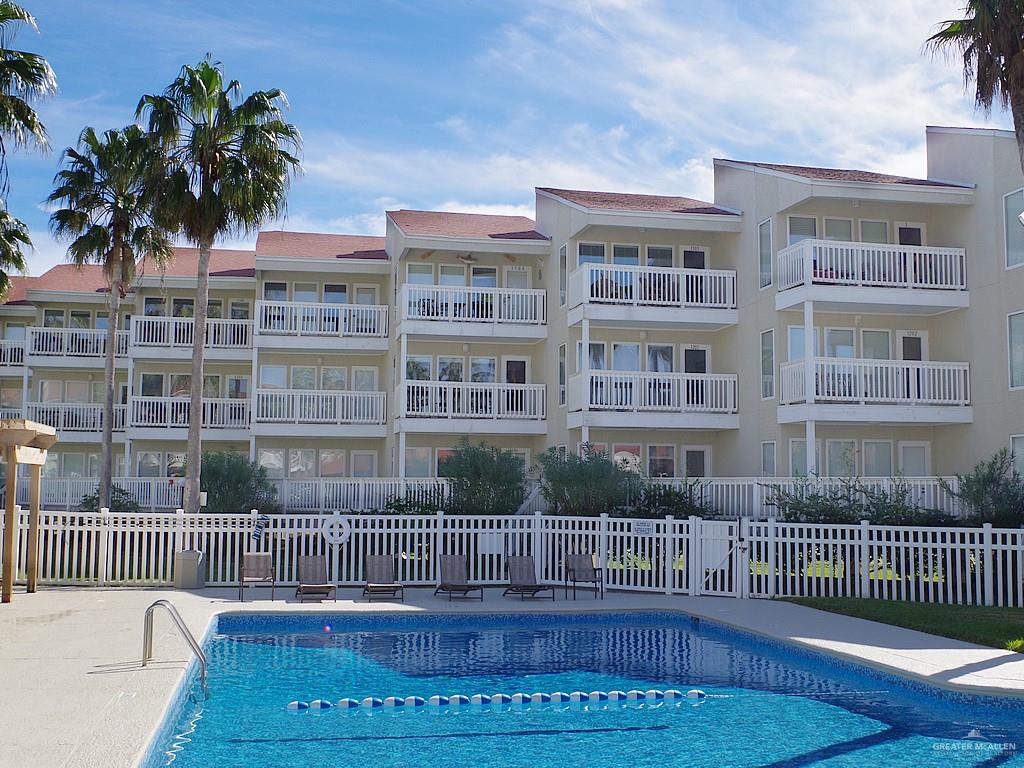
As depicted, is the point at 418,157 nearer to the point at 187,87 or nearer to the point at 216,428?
the point at 187,87

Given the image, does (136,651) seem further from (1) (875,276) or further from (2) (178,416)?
(2) (178,416)

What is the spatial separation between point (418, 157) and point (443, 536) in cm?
740

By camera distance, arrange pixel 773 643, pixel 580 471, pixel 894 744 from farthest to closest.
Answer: pixel 580 471 < pixel 773 643 < pixel 894 744

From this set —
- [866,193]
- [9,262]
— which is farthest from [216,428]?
[866,193]

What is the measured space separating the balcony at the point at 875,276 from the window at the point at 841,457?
3.32 metres

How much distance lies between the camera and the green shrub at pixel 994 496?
19297mm

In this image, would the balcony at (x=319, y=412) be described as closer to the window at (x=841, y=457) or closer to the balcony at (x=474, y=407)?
the balcony at (x=474, y=407)

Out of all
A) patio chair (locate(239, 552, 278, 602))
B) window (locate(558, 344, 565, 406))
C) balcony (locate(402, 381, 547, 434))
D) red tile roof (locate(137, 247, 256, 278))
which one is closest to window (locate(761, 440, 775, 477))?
window (locate(558, 344, 565, 406))

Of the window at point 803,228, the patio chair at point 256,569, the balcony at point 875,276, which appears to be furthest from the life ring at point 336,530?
the window at point 803,228

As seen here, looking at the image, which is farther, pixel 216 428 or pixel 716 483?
pixel 216 428

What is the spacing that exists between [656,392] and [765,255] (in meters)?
4.24

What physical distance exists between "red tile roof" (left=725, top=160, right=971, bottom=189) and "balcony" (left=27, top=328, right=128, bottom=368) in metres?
21.8

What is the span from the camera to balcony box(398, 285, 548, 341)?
2900 cm

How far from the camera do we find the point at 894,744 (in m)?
9.47
